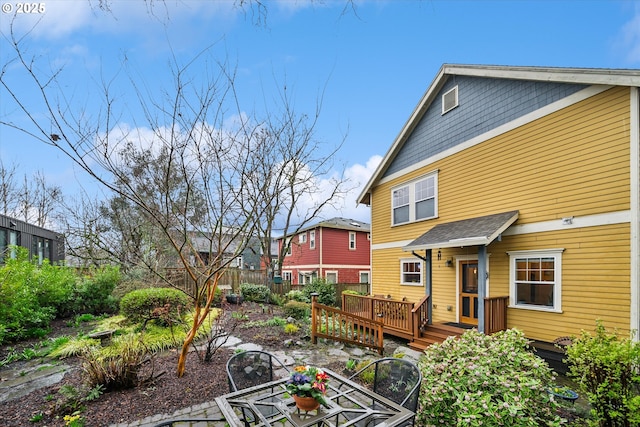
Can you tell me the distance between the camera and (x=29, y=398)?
13.7ft

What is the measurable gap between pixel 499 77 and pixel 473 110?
101 cm

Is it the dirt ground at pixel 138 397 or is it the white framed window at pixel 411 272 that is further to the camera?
the white framed window at pixel 411 272

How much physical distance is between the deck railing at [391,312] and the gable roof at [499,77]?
491cm

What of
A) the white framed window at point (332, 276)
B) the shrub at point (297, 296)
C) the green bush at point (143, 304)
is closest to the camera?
the green bush at point (143, 304)

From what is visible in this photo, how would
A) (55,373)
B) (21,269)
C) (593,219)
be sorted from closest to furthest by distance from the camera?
1. (55,373)
2. (593,219)
3. (21,269)

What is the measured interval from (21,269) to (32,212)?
1657 centimetres

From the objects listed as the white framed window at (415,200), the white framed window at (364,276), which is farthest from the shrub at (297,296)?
the white framed window at (364,276)

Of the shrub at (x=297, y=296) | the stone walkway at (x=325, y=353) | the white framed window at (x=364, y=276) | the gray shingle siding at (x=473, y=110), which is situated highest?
the gray shingle siding at (x=473, y=110)

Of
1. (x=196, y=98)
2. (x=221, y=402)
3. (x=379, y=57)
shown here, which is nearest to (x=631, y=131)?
(x=379, y=57)

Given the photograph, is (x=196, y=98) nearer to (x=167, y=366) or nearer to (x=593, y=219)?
(x=167, y=366)

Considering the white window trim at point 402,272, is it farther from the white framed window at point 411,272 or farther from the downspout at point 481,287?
the downspout at point 481,287

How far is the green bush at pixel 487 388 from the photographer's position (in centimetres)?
284

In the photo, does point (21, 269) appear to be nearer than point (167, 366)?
No

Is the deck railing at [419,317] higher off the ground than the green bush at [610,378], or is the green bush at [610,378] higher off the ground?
the green bush at [610,378]
